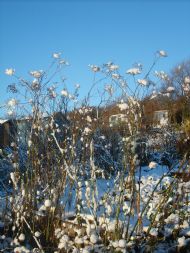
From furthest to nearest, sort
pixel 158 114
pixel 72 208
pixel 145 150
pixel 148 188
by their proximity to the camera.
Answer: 1. pixel 158 114
2. pixel 145 150
3. pixel 148 188
4. pixel 72 208

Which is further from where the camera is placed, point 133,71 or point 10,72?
point 10,72

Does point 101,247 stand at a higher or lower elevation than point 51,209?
lower

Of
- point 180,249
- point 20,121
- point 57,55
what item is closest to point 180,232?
point 180,249

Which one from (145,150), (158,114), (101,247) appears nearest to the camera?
(101,247)

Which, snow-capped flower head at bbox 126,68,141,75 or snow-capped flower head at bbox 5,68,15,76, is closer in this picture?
snow-capped flower head at bbox 126,68,141,75

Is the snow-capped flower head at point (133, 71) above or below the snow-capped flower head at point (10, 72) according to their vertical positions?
below

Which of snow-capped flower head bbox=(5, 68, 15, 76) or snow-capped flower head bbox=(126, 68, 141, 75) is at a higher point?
snow-capped flower head bbox=(5, 68, 15, 76)

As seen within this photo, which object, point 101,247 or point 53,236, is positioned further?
point 53,236

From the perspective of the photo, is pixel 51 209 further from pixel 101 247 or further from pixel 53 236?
pixel 101 247

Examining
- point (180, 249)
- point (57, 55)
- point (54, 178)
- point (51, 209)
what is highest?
point (57, 55)

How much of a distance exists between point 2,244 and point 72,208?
1.17 meters

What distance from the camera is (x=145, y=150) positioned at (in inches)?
389

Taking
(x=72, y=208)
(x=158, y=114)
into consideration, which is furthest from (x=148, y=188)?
(x=158, y=114)

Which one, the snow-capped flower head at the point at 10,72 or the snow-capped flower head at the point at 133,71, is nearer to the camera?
the snow-capped flower head at the point at 133,71
